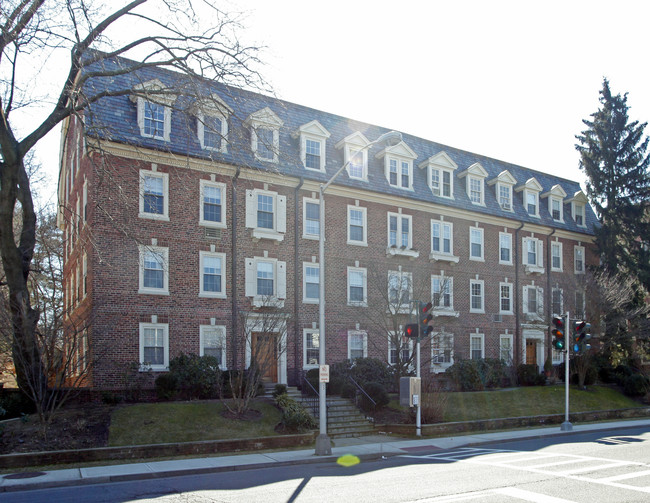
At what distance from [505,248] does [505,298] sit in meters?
2.81

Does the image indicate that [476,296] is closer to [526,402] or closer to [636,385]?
[526,402]

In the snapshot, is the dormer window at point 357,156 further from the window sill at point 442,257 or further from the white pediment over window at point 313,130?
the window sill at point 442,257

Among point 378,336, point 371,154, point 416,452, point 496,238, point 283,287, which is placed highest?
point 371,154

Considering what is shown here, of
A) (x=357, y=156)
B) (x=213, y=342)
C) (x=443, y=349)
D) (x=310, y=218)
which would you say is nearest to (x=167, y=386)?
(x=213, y=342)

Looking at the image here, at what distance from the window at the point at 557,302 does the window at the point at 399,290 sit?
9.50m

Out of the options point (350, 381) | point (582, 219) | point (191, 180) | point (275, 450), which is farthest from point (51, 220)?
point (582, 219)

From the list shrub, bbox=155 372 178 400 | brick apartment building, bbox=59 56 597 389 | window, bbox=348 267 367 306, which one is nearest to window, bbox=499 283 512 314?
brick apartment building, bbox=59 56 597 389

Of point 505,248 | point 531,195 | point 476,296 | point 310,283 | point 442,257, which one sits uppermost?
point 531,195

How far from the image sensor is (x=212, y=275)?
2353cm

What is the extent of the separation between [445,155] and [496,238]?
5538 millimetres

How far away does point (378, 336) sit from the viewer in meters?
27.3

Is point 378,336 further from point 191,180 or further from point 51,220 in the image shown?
point 51,220

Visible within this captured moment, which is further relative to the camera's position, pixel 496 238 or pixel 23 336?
pixel 496 238

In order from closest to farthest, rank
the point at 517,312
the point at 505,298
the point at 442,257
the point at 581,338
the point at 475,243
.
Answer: the point at 581,338, the point at 442,257, the point at 475,243, the point at 505,298, the point at 517,312
